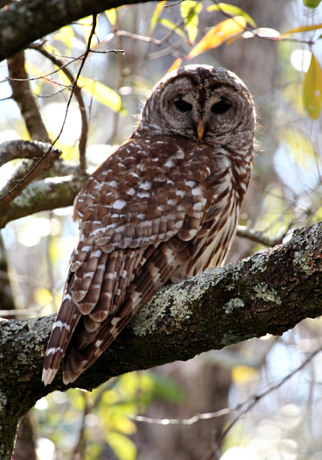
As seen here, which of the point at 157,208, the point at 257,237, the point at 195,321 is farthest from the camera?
the point at 257,237

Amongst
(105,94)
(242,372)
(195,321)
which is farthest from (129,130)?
(195,321)

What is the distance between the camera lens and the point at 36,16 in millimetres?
1653

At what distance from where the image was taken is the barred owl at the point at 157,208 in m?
3.00

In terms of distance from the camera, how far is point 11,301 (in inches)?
179

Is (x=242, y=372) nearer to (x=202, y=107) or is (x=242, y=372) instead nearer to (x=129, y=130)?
(x=202, y=107)

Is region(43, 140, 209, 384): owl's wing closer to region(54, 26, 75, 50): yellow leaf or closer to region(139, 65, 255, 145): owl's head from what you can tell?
region(139, 65, 255, 145): owl's head

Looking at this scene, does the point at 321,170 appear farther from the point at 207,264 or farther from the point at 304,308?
the point at 304,308

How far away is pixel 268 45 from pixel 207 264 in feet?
13.6

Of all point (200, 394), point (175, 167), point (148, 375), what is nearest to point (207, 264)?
point (175, 167)

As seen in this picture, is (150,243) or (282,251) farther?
(150,243)

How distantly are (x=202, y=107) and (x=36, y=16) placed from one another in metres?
2.84

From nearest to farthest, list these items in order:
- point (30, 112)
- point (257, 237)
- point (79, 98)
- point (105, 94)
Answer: point (79, 98) → point (105, 94) → point (30, 112) → point (257, 237)

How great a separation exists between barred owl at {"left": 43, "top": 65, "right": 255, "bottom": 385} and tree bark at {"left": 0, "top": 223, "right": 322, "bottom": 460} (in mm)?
143

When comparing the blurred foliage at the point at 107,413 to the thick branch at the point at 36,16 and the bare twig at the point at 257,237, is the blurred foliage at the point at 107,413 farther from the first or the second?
the thick branch at the point at 36,16
